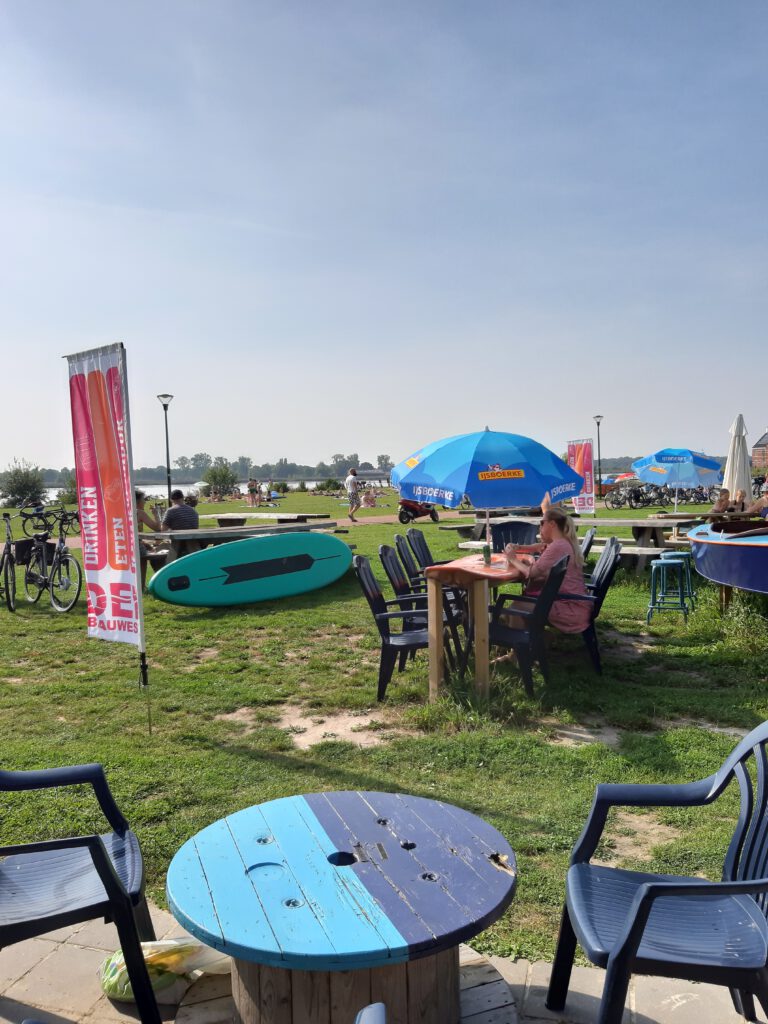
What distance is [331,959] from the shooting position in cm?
186

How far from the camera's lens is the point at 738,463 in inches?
592

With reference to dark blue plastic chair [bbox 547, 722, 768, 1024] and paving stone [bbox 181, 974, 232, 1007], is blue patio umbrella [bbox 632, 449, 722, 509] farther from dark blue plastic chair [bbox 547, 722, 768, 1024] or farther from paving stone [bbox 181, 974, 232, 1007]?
paving stone [bbox 181, 974, 232, 1007]

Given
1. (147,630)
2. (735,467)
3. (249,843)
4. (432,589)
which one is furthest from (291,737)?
(735,467)

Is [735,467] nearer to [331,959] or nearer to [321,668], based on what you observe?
[321,668]

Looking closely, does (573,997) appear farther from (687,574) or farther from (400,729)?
(687,574)

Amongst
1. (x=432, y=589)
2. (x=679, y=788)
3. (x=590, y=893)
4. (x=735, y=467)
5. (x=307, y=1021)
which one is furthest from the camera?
(x=735, y=467)

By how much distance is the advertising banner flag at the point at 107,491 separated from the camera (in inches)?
207

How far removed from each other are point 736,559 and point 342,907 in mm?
5634

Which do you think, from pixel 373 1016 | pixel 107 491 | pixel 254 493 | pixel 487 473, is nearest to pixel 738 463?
pixel 487 473

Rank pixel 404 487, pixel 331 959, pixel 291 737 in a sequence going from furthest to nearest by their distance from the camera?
1. pixel 404 487
2. pixel 291 737
3. pixel 331 959

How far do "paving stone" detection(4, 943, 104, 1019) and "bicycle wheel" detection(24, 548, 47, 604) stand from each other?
26.4ft

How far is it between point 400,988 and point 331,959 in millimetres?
286

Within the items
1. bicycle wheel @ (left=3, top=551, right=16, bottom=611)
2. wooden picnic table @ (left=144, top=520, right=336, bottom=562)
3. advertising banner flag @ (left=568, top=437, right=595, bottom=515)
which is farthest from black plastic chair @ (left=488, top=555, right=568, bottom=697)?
advertising banner flag @ (left=568, top=437, right=595, bottom=515)

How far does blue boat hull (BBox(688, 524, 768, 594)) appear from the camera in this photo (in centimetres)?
651
